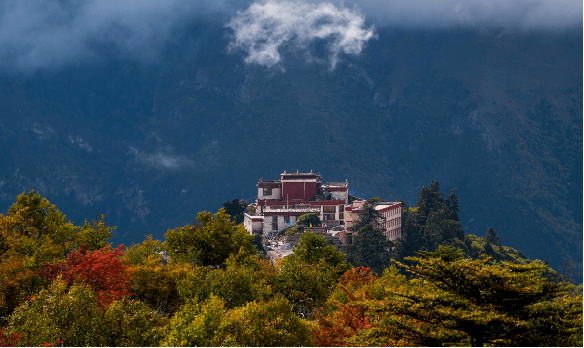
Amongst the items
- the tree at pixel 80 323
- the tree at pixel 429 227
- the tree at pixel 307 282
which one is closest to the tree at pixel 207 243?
the tree at pixel 307 282

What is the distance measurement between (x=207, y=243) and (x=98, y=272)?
9.22 meters

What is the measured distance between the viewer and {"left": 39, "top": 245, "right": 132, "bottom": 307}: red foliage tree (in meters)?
30.0

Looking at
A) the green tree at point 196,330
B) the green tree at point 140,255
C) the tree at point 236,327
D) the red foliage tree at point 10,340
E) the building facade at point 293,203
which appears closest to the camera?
the green tree at point 196,330

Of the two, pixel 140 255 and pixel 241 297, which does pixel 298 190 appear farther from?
pixel 241 297

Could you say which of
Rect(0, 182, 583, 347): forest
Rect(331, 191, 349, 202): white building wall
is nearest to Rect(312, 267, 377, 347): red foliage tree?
Rect(0, 182, 583, 347): forest

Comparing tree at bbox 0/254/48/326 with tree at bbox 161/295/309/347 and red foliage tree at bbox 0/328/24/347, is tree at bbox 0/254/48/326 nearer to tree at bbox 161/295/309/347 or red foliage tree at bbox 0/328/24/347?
red foliage tree at bbox 0/328/24/347

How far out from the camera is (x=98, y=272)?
1210 inches

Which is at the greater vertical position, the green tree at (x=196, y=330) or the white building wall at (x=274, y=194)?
the white building wall at (x=274, y=194)

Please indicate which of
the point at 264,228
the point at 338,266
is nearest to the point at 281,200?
the point at 264,228

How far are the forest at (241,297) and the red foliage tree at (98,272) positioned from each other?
68mm

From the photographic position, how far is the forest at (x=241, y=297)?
59.7 feet

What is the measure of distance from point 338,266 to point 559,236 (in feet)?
500

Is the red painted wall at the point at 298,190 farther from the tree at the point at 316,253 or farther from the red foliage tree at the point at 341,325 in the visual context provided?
the red foliage tree at the point at 341,325

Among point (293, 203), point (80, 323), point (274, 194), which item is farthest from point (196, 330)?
point (274, 194)
